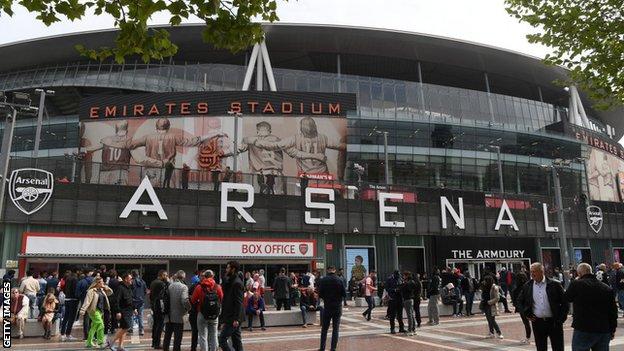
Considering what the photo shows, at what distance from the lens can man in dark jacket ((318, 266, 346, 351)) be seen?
33.7ft

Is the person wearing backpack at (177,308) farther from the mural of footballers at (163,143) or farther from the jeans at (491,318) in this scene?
the mural of footballers at (163,143)

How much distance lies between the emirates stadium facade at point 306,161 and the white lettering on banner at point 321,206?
0.10 metres

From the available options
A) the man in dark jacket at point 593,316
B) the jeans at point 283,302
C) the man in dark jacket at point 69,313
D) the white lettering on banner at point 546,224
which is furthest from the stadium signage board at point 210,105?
the man in dark jacket at point 593,316

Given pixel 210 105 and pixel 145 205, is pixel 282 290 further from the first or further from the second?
pixel 210 105

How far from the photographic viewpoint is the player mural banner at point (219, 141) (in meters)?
38.7

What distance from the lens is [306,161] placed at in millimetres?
39375

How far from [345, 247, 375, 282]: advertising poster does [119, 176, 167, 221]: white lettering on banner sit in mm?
10707

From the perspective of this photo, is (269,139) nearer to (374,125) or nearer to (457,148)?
(374,125)

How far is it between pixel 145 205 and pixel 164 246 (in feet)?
7.53

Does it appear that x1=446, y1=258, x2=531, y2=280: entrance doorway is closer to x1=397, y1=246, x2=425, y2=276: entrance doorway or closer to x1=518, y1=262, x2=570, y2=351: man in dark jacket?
x1=397, y1=246, x2=425, y2=276: entrance doorway

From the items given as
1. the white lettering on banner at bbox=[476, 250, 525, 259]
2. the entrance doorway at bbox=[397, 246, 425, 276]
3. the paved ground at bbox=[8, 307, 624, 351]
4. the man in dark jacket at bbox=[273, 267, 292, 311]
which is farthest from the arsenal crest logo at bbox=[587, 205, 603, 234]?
the man in dark jacket at bbox=[273, 267, 292, 311]

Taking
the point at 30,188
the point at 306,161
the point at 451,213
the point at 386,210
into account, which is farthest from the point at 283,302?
the point at 306,161

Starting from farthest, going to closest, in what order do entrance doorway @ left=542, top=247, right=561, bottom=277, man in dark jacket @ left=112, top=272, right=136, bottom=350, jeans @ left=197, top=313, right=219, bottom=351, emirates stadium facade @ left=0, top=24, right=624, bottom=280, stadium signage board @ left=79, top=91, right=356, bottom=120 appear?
stadium signage board @ left=79, top=91, right=356, bottom=120 < entrance doorway @ left=542, top=247, right=561, bottom=277 < emirates stadium facade @ left=0, top=24, right=624, bottom=280 < man in dark jacket @ left=112, top=272, right=136, bottom=350 < jeans @ left=197, top=313, right=219, bottom=351

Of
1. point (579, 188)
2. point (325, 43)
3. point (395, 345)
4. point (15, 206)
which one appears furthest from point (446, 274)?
point (579, 188)
